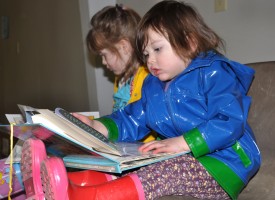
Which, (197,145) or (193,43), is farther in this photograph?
(193,43)

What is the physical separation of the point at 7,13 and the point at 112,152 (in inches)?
115

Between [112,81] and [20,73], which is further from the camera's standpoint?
[20,73]

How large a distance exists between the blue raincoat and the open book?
0.31 feet

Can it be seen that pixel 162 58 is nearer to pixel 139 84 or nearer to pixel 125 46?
pixel 139 84

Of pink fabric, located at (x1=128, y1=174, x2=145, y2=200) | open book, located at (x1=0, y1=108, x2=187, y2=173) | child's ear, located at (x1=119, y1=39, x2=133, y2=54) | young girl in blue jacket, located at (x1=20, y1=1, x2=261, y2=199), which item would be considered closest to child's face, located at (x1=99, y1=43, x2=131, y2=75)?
child's ear, located at (x1=119, y1=39, x2=133, y2=54)

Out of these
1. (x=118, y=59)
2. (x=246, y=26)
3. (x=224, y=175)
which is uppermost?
(x=246, y=26)

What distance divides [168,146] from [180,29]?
348mm

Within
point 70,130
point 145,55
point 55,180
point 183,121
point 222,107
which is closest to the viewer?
point 55,180

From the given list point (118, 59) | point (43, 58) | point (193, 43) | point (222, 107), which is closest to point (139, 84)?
point (118, 59)

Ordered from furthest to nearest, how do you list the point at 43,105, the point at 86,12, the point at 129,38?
the point at 43,105
the point at 86,12
the point at 129,38

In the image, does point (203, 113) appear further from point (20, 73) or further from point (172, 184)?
point (20, 73)

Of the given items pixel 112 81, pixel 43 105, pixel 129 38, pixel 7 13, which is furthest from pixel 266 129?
pixel 7 13

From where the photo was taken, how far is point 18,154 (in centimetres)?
105

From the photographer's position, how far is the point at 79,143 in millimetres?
773
